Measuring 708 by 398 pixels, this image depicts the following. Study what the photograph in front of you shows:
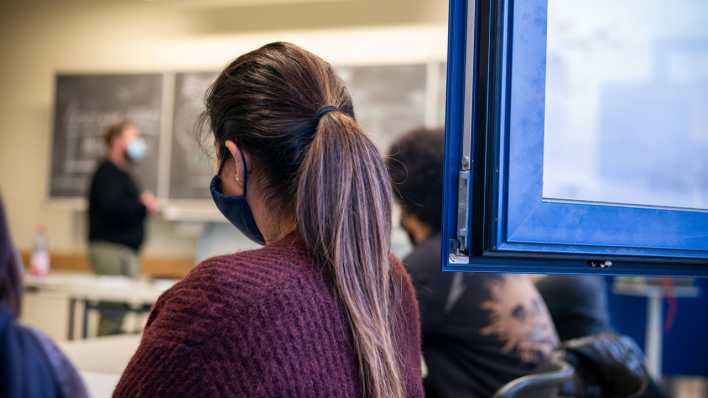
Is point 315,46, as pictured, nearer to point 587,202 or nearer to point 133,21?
point 133,21

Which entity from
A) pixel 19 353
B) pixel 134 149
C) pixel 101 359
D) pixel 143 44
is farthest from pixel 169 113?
pixel 19 353

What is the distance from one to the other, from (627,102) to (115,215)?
3.97 metres

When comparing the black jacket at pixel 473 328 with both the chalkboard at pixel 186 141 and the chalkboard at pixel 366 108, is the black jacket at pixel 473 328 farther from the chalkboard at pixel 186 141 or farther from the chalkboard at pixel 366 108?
the chalkboard at pixel 186 141

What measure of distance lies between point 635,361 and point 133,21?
476 cm

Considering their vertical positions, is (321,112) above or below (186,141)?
below

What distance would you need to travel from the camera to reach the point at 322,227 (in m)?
0.94

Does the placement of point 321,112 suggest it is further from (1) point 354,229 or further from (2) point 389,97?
(2) point 389,97

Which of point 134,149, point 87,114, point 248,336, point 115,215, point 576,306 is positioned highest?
point 87,114

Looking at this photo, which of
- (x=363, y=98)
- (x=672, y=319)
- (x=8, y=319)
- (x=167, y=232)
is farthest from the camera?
(x=167, y=232)

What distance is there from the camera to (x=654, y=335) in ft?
14.5

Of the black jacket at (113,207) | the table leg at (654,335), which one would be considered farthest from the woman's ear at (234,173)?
the table leg at (654,335)

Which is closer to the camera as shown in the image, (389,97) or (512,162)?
(512,162)

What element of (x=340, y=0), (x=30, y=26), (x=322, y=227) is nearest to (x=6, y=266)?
(x=322, y=227)

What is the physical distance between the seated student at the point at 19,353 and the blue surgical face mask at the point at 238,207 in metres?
0.37
